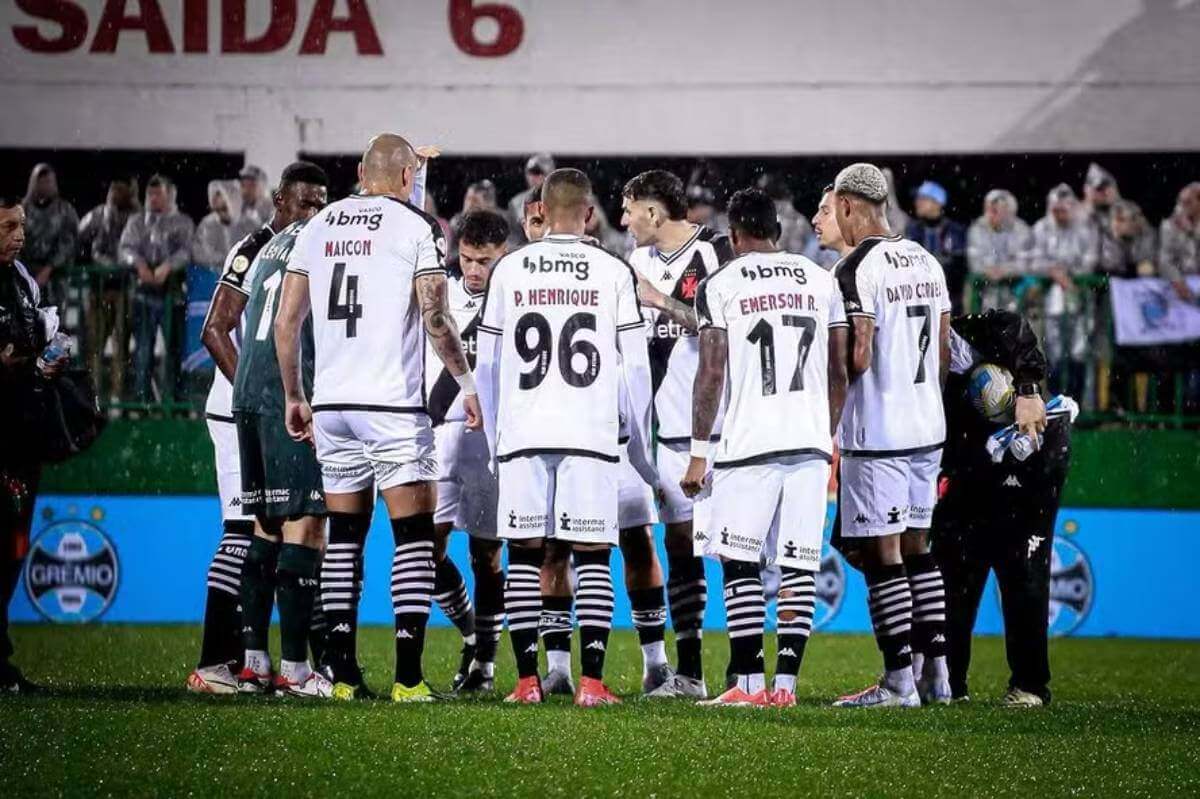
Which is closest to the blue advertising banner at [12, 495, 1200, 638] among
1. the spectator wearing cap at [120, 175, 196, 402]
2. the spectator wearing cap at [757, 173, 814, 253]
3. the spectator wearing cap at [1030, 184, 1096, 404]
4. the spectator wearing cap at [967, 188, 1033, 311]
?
the spectator wearing cap at [120, 175, 196, 402]

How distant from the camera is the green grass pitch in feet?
20.0

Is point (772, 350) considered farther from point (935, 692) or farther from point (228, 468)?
point (228, 468)

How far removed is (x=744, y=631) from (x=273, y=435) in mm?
2128

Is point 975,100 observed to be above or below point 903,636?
above

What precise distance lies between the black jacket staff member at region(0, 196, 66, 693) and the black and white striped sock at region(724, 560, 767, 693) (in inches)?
121

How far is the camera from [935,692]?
28.7 feet

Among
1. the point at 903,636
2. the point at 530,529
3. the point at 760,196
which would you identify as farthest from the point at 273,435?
the point at 903,636

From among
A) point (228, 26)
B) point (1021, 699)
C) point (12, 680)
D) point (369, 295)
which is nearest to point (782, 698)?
point (1021, 699)

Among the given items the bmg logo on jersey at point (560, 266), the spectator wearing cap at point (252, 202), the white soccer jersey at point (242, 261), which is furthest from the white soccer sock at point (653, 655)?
the spectator wearing cap at point (252, 202)

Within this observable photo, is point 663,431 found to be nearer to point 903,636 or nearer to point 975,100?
point 903,636

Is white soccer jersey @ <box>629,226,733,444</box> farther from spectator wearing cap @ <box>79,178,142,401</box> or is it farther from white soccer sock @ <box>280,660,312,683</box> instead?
spectator wearing cap @ <box>79,178,142,401</box>

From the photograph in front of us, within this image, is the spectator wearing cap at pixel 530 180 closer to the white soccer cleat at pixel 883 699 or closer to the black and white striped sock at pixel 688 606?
the black and white striped sock at pixel 688 606

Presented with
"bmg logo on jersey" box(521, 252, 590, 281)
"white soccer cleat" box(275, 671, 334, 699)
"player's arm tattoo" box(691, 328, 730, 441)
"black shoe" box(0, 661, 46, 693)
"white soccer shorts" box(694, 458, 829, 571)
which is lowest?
"black shoe" box(0, 661, 46, 693)

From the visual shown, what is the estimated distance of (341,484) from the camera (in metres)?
8.00
